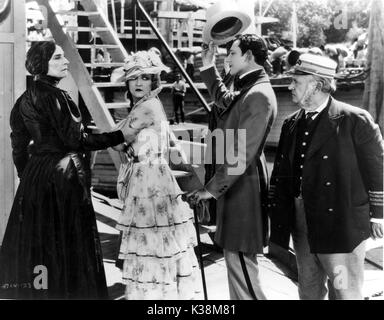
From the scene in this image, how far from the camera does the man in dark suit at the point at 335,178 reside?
3484 millimetres

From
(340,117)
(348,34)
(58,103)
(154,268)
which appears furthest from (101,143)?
(348,34)

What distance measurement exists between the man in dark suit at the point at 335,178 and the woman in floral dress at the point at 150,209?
836 mm

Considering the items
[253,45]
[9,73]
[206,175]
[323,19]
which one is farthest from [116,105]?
[323,19]

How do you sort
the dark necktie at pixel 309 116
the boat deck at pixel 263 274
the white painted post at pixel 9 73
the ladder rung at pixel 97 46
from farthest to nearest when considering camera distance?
the ladder rung at pixel 97 46, the white painted post at pixel 9 73, the boat deck at pixel 263 274, the dark necktie at pixel 309 116

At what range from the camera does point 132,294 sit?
3.97 meters

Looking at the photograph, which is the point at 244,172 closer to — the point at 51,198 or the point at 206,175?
the point at 206,175

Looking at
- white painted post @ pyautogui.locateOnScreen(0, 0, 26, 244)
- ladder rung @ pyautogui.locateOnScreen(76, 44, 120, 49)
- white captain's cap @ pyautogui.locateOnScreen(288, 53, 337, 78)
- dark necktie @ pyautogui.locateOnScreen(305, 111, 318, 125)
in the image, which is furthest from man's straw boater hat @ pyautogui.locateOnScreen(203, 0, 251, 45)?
white painted post @ pyautogui.locateOnScreen(0, 0, 26, 244)

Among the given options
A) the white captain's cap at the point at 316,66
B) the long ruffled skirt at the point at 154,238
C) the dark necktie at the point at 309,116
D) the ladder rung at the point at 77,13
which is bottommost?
the long ruffled skirt at the point at 154,238

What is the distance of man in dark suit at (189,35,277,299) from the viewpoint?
140 inches

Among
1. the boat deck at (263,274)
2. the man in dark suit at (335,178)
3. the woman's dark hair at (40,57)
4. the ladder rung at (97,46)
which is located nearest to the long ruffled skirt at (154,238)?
the boat deck at (263,274)

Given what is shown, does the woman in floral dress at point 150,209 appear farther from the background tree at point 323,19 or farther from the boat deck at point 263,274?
the background tree at point 323,19

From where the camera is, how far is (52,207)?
3.95 meters

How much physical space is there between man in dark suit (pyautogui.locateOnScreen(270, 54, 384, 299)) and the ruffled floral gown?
83 centimetres

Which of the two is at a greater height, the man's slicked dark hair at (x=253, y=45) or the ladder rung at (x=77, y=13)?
the ladder rung at (x=77, y=13)
